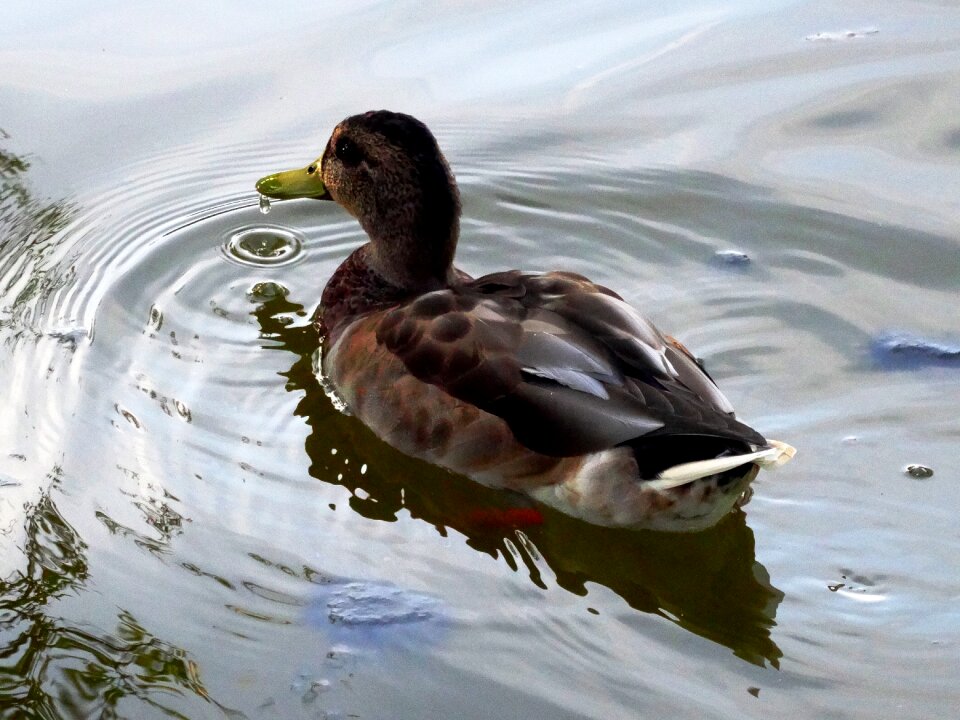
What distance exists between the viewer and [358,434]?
5.86m

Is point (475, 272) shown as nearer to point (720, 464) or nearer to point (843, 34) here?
point (720, 464)

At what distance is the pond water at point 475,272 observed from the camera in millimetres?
4469

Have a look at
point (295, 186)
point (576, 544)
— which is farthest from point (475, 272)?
point (576, 544)

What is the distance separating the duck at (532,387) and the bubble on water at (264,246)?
3.05 feet

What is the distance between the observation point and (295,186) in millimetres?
6738

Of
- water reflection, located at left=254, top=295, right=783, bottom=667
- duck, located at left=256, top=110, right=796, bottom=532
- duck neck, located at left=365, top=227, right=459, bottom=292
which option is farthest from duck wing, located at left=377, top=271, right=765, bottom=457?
duck neck, located at left=365, top=227, right=459, bottom=292

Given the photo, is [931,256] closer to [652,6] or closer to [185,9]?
[652,6]

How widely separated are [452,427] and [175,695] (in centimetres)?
165

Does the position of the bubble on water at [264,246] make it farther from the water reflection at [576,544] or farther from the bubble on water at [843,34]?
the bubble on water at [843,34]

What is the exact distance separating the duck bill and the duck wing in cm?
130

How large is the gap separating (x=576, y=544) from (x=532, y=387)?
2.07ft

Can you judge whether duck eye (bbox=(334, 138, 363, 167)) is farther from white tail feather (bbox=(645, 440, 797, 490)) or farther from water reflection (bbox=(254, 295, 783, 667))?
white tail feather (bbox=(645, 440, 797, 490))

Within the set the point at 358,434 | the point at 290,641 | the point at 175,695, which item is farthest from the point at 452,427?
the point at 175,695

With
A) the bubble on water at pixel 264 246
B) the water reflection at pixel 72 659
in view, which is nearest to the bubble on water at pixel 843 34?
the bubble on water at pixel 264 246
